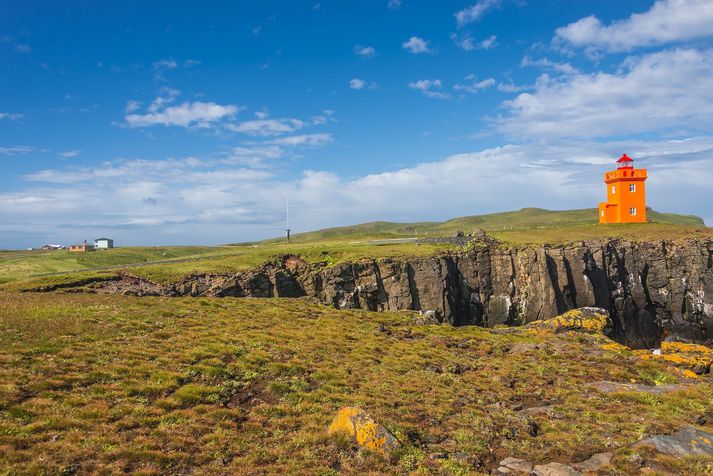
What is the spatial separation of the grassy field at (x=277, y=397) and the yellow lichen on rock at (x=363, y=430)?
1.50 ft

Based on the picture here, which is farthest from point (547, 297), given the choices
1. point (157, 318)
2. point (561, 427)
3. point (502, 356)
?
point (157, 318)

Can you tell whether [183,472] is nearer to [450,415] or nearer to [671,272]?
[450,415]

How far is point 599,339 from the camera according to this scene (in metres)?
40.3

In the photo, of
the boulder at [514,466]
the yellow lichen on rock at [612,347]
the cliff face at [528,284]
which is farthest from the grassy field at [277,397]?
the cliff face at [528,284]

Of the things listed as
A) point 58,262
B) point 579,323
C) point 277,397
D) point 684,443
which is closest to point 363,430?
point 277,397

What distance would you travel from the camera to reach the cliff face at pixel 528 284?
201ft

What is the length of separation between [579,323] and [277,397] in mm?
42326

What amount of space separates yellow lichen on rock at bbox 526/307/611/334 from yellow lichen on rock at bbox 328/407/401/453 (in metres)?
37.4

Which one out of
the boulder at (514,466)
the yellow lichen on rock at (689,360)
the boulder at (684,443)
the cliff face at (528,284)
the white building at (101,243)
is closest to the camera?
the boulder at (514,466)

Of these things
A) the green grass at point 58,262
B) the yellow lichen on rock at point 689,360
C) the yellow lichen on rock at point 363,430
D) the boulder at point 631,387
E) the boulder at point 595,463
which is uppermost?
the green grass at point 58,262

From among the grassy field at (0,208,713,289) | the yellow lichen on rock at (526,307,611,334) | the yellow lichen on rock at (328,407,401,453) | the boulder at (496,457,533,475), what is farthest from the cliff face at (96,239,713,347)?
the boulder at (496,457,533,475)

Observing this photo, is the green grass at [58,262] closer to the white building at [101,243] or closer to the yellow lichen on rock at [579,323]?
the white building at [101,243]

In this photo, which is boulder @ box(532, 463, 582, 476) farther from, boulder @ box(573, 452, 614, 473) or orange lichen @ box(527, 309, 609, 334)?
orange lichen @ box(527, 309, 609, 334)

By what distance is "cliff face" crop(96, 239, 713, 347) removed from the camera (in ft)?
201
